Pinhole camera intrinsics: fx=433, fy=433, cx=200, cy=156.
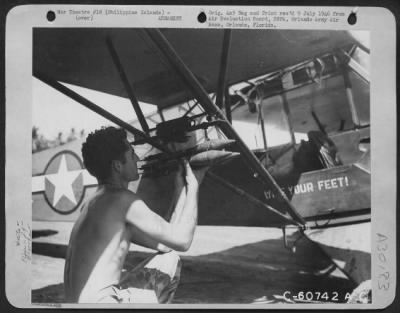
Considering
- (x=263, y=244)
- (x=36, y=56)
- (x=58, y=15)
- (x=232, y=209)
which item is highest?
(x=58, y=15)

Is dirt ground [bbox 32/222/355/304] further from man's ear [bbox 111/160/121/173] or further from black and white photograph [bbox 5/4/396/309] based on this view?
man's ear [bbox 111/160/121/173]

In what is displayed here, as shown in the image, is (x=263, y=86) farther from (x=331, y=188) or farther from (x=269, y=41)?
(x=331, y=188)

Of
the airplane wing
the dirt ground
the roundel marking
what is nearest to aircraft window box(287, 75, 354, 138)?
the airplane wing

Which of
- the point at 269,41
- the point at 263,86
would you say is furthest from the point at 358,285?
the point at 269,41

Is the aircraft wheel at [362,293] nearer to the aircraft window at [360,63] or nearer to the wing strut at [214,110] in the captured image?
the wing strut at [214,110]

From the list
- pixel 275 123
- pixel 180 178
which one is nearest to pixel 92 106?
pixel 180 178

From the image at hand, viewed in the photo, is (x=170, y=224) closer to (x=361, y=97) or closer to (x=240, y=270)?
(x=240, y=270)
